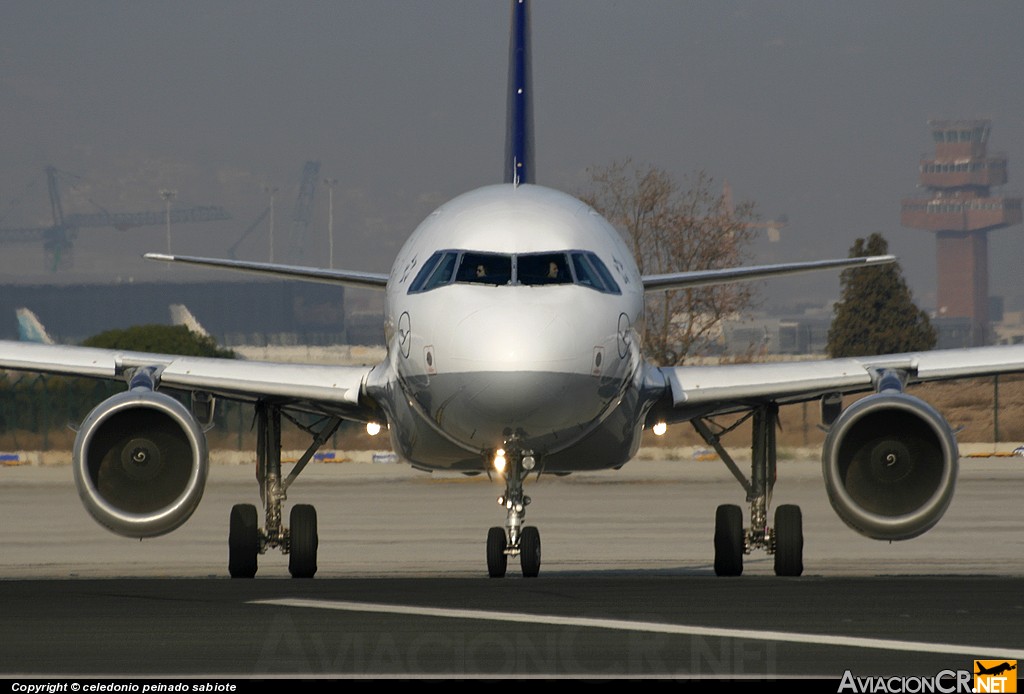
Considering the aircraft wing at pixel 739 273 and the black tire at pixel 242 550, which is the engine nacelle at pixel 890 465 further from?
the black tire at pixel 242 550

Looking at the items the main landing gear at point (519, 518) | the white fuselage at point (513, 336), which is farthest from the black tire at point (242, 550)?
the main landing gear at point (519, 518)

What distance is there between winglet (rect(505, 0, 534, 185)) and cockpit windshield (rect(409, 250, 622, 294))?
5.84m

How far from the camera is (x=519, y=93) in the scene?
23438 mm

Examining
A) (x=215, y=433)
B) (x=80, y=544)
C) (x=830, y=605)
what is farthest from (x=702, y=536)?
(x=215, y=433)

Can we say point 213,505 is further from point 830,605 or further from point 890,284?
point 890,284

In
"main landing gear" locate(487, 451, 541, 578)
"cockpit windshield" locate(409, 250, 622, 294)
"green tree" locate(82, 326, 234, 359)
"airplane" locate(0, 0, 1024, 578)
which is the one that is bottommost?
"main landing gear" locate(487, 451, 541, 578)

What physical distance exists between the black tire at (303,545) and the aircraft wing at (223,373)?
1155 millimetres

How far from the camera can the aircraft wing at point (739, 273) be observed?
60.7ft

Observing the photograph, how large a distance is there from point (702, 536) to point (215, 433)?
25.6 m

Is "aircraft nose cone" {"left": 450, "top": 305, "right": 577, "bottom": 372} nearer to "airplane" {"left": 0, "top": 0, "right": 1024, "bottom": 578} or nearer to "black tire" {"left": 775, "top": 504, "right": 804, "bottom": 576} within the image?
"airplane" {"left": 0, "top": 0, "right": 1024, "bottom": 578}

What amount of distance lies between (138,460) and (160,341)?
4675cm

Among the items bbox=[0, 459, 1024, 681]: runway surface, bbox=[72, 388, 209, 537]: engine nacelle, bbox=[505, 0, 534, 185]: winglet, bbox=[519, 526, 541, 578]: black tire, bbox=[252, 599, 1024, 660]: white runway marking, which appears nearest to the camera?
bbox=[0, 459, 1024, 681]: runway surface

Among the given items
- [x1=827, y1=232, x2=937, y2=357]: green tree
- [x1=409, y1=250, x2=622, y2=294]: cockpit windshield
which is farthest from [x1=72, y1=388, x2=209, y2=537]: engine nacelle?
[x1=827, y1=232, x2=937, y2=357]: green tree

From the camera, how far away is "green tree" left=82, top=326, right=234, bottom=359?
62094mm
